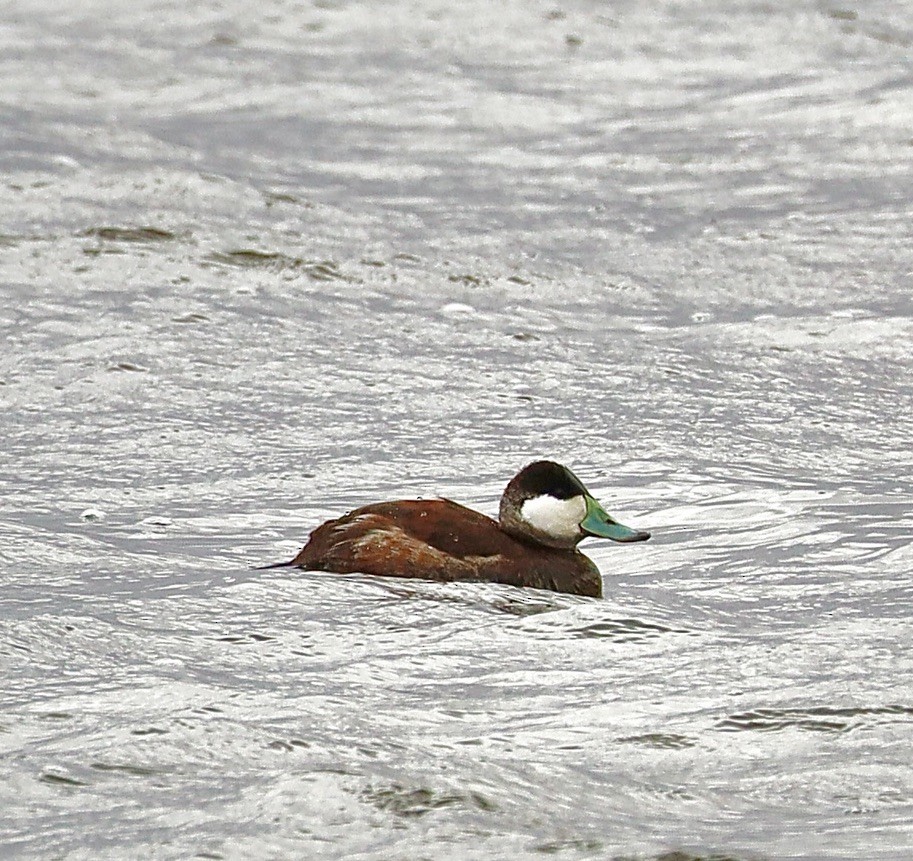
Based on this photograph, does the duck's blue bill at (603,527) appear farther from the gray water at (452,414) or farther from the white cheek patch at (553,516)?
the gray water at (452,414)

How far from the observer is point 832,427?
8.80 meters

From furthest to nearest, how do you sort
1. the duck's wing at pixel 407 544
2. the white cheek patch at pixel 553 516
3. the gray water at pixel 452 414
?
1. the white cheek patch at pixel 553 516
2. the duck's wing at pixel 407 544
3. the gray water at pixel 452 414

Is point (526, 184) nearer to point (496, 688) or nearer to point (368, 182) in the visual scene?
point (368, 182)

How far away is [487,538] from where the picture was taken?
6707 millimetres

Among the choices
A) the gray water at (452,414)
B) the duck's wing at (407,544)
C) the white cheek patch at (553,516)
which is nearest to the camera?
the gray water at (452,414)

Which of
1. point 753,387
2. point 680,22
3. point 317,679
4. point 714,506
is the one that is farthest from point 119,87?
point 317,679

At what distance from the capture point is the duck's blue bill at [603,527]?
22.6 ft

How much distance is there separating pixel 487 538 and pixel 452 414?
92.0 inches

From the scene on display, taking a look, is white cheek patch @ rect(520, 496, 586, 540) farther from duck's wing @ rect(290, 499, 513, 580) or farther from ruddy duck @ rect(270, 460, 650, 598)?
duck's wing @ rect(290, 499, 513, 580)

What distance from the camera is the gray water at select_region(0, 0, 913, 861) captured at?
489cm

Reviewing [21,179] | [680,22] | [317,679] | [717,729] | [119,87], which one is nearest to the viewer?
[717,729]

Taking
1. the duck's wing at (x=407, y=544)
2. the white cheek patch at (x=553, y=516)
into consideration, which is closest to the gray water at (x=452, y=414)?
the duck's wing at (x=407, y=544)

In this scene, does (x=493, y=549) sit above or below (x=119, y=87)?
below

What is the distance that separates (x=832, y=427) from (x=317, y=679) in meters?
3.81
